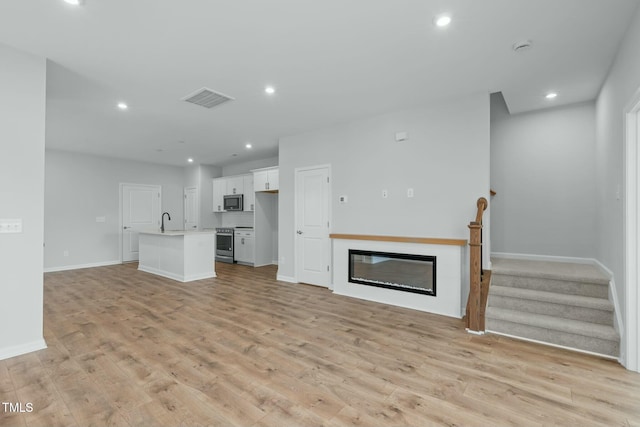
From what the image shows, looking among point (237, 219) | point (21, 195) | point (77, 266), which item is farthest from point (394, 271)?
point (77, 266)

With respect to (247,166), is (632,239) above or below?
below

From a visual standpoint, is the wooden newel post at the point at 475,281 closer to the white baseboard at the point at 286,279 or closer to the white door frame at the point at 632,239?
the white door frame at the point at 632,239

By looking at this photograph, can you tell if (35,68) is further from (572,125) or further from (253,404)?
(572,125)

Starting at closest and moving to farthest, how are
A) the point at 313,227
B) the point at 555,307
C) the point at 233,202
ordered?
1. the point at 555,307
2. the point at 313,227
3. the point at 233,202

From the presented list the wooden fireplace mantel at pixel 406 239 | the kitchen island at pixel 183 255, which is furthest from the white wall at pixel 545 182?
the kitchen island at pixel 183 255

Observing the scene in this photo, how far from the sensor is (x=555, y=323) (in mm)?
2861

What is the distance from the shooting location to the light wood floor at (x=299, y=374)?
72.3 inches

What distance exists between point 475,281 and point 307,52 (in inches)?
113

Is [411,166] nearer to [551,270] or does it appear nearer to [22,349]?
[551,270]

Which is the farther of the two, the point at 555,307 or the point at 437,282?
the point at 437,282

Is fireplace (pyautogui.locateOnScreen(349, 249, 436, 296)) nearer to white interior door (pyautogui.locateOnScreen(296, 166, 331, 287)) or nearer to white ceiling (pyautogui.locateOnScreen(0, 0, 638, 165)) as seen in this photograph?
white interior door (pyautogui.locateOnScreen(296, 166, 331, 287))

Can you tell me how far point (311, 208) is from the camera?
528 cm

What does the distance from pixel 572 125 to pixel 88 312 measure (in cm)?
693

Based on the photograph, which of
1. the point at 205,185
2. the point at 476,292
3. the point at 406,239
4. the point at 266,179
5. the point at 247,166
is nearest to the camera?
the point at 476,292
